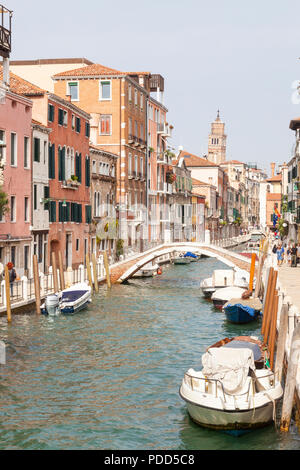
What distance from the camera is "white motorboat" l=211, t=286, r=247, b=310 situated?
30.6m

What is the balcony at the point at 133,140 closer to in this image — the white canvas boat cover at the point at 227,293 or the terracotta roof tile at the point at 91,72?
the terracotta roof tile at the point at 91,72

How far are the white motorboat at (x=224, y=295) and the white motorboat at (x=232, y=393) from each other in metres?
15.5

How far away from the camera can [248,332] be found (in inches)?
1009

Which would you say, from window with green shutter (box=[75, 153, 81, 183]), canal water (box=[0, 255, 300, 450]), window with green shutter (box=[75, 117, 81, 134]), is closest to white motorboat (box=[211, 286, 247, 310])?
canal water (box=[0, 255, 300, 450])

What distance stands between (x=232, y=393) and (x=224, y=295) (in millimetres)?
17104

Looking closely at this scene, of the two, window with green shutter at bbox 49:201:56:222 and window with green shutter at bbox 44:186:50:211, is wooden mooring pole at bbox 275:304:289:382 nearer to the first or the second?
window with green shutter at bbox 44:186:50:211

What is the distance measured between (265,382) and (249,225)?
474 feet

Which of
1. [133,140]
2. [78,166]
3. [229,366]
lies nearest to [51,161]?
[78,166]

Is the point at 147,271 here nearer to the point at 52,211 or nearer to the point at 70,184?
the point at 70,184

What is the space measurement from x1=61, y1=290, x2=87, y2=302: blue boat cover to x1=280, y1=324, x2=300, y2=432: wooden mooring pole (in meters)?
14.8

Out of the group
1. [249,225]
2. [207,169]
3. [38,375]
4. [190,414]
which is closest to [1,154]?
[38,375]

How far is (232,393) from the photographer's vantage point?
14.0 meters
